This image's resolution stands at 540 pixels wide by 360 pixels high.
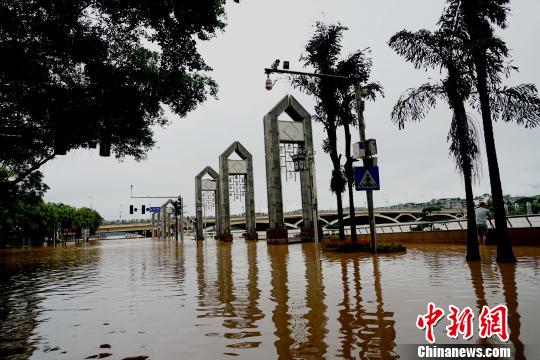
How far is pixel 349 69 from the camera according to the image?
783 inches

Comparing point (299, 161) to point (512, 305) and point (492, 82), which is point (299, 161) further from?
point (512, 305)

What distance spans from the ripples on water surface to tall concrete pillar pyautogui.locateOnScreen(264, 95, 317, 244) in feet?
61.9

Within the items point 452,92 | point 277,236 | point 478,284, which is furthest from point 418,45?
point 277,236

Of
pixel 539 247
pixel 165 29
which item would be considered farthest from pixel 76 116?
pixel 539 247

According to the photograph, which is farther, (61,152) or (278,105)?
(278,105)

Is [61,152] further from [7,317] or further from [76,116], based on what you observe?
[7,317]

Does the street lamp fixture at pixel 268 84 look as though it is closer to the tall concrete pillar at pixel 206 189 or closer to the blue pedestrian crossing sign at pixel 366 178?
the blue pedestrian crossing sign at pixel 366 178

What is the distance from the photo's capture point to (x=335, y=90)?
2053cm

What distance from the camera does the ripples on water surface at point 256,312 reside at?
13.0 ft

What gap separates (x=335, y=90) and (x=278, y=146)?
9.12 metres

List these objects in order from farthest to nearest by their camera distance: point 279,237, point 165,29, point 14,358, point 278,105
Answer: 1. point 278,105
2. point 279,237
3. point 165,29
4. point 14,358

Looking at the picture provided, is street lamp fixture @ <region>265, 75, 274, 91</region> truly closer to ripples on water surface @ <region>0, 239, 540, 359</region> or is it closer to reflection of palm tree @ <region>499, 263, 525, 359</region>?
ripples on water surface @ <region>0, 239, 540, 359</region>

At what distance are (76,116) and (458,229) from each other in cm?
1778

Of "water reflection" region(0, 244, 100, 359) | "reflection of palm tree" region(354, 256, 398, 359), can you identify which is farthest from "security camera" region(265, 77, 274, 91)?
"reflection of palm tree" region(354, 256, 398, 359)
